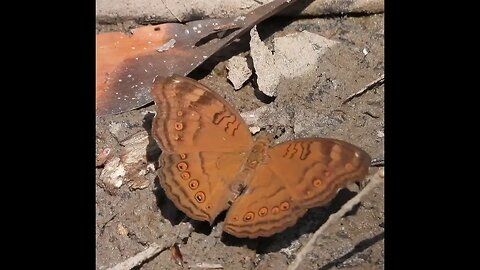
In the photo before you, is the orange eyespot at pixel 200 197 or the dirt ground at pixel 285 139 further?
the dirt ground at pixel 285 139

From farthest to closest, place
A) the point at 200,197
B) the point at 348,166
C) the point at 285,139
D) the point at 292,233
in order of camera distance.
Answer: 1. the point at 285,139
2. the point at 292,233
3. the point at 200,197
4. the point at 348,166

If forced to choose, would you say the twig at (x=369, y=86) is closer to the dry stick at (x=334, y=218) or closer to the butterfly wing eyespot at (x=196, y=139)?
the dry stick at (x=334, y=218)

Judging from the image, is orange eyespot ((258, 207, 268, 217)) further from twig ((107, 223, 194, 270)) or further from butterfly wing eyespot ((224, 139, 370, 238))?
twig ((107, 223, 194, 270))

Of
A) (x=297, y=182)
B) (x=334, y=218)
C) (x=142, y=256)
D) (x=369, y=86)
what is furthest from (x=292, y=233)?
(x=369, y=86)

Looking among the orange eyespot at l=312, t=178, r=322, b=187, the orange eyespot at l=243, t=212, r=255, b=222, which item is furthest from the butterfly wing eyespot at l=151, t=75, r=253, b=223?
the orange eyespot at l=312, t=178, r=322, b=187

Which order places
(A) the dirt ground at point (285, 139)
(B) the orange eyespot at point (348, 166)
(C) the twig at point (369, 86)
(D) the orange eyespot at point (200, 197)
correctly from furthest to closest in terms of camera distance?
(C) the twig at point (369, 86) < (A) the dirt ground at point (285, 139) < (D) the orange eyespot at point (200, 197) < (B) the orange eyespot at point (348, 166)

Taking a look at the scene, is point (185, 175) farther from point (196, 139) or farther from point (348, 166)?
point (348, 166)

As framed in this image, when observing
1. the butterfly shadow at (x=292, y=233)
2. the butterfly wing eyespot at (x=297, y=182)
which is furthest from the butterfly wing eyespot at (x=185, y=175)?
the butterfly shadow at (x=292, y=233)
